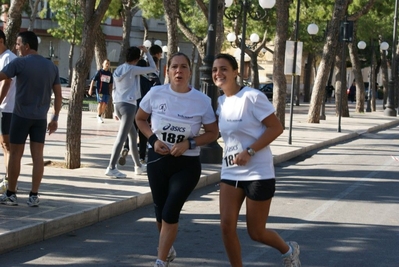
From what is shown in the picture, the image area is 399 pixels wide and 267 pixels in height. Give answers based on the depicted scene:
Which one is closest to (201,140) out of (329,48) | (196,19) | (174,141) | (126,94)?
(174,141)

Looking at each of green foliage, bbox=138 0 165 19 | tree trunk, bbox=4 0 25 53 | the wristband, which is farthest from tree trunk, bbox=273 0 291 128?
the wristband

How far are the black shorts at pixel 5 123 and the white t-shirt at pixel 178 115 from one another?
3.56m

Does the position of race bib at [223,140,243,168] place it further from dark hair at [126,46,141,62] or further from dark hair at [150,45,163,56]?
dark hair at [150,45,163,56]

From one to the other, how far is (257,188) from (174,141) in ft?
2.80

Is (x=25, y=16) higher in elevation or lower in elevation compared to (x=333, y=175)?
higher

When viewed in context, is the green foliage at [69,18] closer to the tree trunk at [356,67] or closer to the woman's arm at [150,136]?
the tree trunk at [356,67]

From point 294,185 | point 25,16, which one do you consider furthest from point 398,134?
point 25,16

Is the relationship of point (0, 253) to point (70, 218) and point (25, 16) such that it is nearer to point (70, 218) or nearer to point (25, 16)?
point (70, 218)

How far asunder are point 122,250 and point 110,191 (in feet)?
9.43

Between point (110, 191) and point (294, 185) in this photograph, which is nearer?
point (110, 191)

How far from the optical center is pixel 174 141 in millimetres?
6648

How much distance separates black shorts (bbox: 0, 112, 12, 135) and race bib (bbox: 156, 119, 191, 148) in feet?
12.1

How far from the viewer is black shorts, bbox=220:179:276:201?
6.19 m

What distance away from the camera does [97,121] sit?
2600cm
